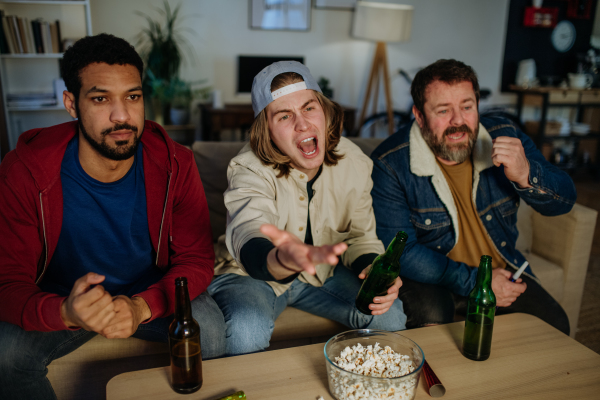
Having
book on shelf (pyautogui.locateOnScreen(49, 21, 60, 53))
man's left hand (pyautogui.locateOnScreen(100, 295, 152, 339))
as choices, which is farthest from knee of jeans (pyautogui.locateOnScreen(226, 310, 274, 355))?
book on shelf (pyautogui.locateOnScreen(49, 21, 60, 53))

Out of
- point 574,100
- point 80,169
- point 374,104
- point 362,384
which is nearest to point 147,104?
point 374,104

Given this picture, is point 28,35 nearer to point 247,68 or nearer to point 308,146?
point 247,68

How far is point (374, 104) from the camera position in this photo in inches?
195

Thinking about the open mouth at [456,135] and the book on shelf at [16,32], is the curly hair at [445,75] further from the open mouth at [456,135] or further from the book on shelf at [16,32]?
the book on shelf at [16,32]

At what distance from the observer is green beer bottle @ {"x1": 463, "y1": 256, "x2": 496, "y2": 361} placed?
3.66ft

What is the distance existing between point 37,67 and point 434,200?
142 inches

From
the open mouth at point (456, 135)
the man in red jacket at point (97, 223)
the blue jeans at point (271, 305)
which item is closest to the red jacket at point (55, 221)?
the man in red jacket at point (97, 223)

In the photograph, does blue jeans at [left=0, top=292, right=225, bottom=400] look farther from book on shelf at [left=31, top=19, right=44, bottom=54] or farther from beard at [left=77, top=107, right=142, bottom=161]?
book on shelf at [left=31, top=19, right=44, bottom=54]

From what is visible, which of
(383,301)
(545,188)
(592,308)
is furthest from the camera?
(592,308)

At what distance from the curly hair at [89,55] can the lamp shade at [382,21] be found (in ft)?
11.4

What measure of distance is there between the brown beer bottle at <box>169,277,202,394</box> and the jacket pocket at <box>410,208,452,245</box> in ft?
3.15

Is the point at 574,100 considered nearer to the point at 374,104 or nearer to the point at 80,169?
the point at 374,104

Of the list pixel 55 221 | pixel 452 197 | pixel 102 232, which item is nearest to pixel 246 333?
pixel 102 232

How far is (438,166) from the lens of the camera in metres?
1.67
